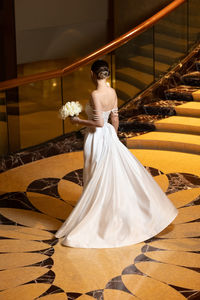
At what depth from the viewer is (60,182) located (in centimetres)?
665

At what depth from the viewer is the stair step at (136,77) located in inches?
351

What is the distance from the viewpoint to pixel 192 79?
9031mm

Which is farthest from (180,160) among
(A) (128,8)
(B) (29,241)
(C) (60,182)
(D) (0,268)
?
(A) (128,8)

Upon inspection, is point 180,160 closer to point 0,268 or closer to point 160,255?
point 160,255

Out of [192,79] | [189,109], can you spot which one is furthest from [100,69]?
[192,79]

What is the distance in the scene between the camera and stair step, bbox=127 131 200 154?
7500mm

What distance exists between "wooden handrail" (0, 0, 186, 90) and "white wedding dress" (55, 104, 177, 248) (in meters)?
2.05

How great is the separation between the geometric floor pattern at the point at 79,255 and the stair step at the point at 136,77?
2.47m

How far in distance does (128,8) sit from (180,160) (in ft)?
18.0

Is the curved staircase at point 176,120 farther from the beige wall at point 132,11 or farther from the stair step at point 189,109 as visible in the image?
the beige wall at point 132,11

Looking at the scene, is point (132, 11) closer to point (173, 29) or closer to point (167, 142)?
point (173, 29)

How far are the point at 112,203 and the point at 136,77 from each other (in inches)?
165

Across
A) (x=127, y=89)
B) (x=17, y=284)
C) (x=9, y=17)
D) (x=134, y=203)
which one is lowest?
(x=17, y=284)

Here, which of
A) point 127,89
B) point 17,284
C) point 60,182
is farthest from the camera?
point 127,89
